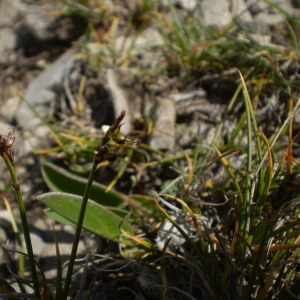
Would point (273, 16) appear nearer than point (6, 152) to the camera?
No

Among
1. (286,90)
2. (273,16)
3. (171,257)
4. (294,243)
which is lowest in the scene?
(171,257)

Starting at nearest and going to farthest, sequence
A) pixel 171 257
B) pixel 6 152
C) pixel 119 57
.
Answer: pixel 6 152
pixel 171 257
pixel 119 57

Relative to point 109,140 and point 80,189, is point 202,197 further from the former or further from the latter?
point 109,140

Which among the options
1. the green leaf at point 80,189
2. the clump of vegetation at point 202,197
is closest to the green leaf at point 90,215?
the clump of vegetation at point 202,197

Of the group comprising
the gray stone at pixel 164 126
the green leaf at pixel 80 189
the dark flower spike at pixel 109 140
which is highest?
the dark flower spike at pixel 109 140

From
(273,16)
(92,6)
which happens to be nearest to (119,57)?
(92,6)

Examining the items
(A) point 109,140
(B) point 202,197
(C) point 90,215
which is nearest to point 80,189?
(C) point 90,215

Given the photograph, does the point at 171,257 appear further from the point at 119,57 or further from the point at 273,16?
the point at 273,16

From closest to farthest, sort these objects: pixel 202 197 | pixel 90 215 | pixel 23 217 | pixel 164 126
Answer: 1. pixel 23 217
2. pixel 90 215
3. pixel 202 197
4. pixel 164 126

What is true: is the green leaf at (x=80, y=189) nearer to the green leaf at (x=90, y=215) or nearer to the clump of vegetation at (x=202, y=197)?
the clump of vegetation at (x=202, y=197)
